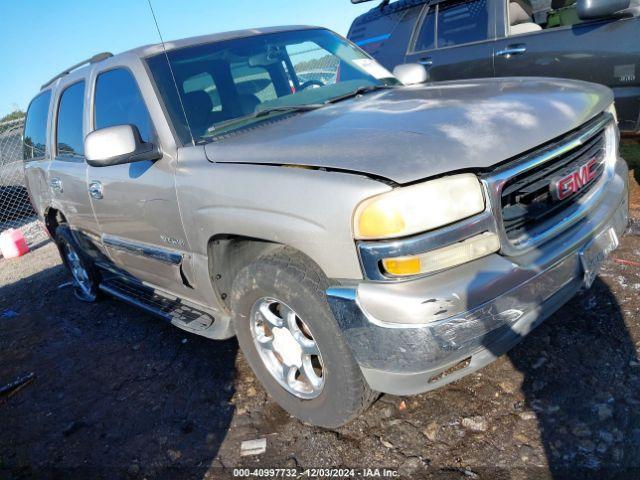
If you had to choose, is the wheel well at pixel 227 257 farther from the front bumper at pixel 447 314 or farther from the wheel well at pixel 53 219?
the wheel well at pixel 53 219

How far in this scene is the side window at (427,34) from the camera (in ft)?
18.3

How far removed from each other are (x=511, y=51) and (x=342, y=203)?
12.6 feet

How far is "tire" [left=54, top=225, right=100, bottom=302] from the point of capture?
4.39 meters

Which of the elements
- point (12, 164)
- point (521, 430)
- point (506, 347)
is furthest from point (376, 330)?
point (12, 164)

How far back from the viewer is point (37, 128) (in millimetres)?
4750

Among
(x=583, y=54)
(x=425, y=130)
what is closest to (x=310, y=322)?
(x=425, y=130)

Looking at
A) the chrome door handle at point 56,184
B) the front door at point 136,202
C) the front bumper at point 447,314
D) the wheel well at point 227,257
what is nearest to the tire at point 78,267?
the chrome door handle at point 56,184

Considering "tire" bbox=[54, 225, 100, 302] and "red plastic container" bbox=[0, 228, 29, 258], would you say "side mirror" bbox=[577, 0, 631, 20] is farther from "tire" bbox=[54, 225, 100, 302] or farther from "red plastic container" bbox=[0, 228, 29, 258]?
"red plastic container" bbox=[0, 228, 29, 258]

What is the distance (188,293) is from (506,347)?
185 centimetres

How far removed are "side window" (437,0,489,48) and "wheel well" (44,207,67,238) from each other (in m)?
4.19

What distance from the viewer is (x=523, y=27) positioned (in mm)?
4918

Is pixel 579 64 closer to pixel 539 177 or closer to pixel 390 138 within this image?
pixel 539 177

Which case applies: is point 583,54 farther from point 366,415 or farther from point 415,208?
point 366,415

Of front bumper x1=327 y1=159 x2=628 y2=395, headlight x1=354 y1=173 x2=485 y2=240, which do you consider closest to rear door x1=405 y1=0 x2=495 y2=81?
front bumper x1=327 y1=159 x2=628 y2=395
